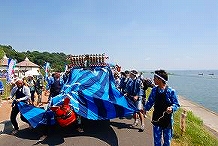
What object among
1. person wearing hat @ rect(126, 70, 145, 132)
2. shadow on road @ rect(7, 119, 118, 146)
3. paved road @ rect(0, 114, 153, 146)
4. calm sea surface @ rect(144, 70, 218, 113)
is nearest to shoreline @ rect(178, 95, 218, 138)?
calm sea surface @ rect(144, 70, 218, 113)

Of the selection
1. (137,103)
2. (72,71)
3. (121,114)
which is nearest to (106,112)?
(121,114)

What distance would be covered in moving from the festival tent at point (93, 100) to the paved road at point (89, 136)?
0.52 metres

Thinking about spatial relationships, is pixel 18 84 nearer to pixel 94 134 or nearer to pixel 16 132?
pixel 16 132

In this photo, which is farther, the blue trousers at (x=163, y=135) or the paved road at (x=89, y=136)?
the paved road at (x=89, y=136)

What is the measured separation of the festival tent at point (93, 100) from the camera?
28.3ft

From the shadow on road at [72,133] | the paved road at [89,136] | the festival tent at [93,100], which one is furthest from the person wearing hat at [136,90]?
the shadow on road at [72,133]

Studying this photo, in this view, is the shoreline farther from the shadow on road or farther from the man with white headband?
the man with white headband

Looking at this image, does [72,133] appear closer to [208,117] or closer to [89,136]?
[89,136]

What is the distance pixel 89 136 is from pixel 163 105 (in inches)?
138

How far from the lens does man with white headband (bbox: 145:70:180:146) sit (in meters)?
5.48

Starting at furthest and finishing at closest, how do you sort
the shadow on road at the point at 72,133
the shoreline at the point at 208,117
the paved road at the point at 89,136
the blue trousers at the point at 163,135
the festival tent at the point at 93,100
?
1. the shoreline at the point at 208,117
2. the festival tent at the point at 93,100
3. the shadow on road at the point at 72,133
4. the paved road at the point at 89,136
5. the blue trousers at the point at 163,135

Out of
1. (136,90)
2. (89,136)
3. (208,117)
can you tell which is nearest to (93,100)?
→ (89,136)

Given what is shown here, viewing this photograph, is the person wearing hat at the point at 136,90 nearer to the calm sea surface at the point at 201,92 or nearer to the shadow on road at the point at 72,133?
the shadow on road at the point at 72,133

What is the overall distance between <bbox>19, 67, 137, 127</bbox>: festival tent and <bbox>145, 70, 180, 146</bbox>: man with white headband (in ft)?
10.6
